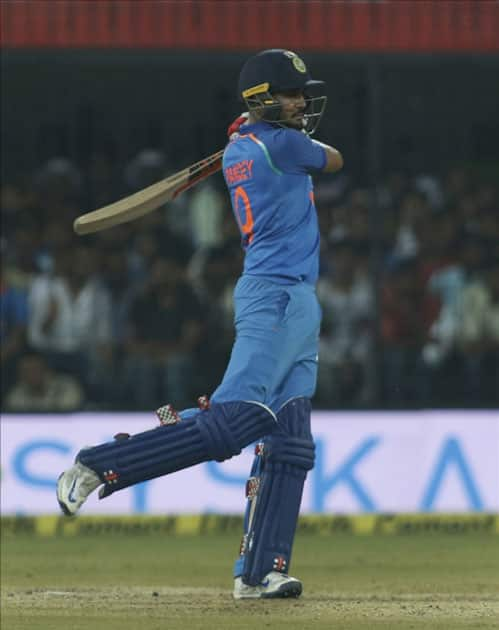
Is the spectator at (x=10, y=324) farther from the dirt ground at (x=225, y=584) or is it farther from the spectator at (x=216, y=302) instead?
the dirt ground at (x=225, y=584)

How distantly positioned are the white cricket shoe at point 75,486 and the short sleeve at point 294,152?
144 centimetres

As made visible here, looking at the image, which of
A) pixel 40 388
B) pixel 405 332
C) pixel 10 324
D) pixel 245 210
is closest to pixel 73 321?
pixel 10 324

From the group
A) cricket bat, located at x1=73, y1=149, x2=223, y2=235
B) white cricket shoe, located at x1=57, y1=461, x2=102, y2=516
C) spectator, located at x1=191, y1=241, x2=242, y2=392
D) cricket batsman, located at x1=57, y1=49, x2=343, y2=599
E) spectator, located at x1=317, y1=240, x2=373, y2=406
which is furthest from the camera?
spectator, located at x1=317, y1=240, x2=373, y2=406

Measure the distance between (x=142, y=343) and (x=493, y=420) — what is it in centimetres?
275

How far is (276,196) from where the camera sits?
691cm

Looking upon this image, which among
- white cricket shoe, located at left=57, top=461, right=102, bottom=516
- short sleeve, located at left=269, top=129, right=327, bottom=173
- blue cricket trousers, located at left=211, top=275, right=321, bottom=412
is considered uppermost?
short sleeve, located at left=269, top=129, right=327, bottom=173

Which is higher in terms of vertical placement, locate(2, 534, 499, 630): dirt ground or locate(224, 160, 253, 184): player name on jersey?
locate(224, 160, 253, 184): player name on jersey

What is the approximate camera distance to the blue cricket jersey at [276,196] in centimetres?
688

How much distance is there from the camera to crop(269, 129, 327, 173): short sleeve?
270 inches

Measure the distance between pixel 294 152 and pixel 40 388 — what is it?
564 cm

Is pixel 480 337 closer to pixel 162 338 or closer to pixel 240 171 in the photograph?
pixel 162 338

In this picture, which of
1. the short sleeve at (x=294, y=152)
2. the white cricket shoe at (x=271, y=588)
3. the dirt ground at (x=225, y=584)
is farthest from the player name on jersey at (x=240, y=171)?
the dirt ground at (x=225, y=584)

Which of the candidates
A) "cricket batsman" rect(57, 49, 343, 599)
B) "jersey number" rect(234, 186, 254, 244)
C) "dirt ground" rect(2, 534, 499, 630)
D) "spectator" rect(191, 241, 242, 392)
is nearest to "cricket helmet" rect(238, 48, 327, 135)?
"cricket batsman" rect(57, 49, 343, 599)

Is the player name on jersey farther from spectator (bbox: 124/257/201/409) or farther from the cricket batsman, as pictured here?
spectator (bbox: 124/257/201/409)
